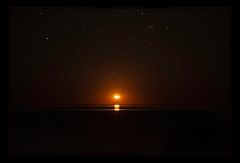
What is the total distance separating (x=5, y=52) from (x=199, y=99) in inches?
52.8

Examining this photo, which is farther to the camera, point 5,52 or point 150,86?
point 150,86

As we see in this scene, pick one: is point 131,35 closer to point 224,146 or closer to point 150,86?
point 150,86

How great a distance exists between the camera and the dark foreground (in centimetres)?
144

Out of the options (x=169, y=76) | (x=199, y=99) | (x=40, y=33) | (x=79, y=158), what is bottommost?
(x=79, y=158)

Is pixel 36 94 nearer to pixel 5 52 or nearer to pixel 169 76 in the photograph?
pixel 5 52

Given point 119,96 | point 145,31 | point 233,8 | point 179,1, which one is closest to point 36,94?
point 119,96

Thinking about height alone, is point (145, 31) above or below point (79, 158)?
above

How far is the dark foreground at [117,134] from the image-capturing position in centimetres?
144

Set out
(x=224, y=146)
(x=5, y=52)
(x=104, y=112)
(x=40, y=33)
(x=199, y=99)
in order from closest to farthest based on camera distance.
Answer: (x=5, y=52), (x=224, y=146), (x=40, y=33), (x=199, y=99), (x=104, y=112)

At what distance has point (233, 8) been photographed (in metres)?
1.32

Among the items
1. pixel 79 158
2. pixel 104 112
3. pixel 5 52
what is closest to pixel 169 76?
pixel 104 112

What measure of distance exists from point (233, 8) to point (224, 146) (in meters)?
0.69

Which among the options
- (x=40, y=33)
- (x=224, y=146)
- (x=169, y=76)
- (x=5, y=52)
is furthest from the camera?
(x=169, y=76)

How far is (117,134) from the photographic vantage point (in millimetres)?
2652
